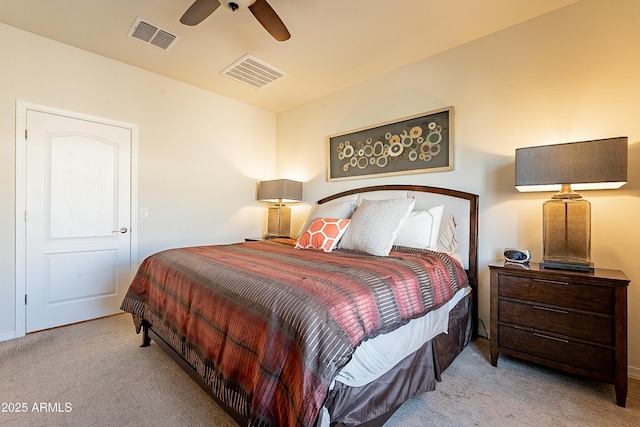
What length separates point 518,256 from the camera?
210 centimetres

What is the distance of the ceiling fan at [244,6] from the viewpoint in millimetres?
1811

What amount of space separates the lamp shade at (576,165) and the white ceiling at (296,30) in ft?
4.01

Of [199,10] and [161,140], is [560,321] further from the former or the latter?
[161,140]

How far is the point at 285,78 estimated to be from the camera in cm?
339

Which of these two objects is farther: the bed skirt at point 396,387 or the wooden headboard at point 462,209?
the wooden headboard at point 462,209

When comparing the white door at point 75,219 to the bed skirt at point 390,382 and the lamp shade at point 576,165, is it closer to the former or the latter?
the bed skirt at point 390,382

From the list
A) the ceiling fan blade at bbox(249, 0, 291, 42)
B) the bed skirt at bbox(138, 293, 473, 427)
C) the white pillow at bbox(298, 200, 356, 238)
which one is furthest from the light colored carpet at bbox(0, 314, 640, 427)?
the ceiling fan blade at bbox(249, 0, 291, 42)

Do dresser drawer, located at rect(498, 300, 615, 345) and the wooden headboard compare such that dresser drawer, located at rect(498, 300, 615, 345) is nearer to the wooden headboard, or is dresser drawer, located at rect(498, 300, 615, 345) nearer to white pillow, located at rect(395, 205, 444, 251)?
the wooden headboard

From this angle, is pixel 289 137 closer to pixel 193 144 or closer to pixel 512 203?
pixel 193 144

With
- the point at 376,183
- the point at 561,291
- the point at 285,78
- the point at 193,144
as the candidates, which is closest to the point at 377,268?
the point at 561,291

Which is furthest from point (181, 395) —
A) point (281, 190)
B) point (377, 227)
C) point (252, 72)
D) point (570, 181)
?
point (252, 72)

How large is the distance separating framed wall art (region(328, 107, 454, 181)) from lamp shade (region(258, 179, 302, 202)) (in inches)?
19.9

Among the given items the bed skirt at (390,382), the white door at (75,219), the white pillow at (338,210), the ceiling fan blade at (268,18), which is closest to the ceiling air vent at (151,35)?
the white door at (75,219)

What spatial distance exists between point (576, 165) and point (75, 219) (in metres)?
4.11
